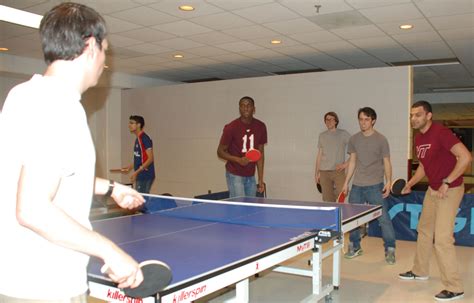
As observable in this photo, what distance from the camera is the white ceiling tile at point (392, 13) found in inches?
201

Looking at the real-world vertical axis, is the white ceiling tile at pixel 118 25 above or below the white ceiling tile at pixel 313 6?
above

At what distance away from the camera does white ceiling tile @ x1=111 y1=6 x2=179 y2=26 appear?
5338 millimetres

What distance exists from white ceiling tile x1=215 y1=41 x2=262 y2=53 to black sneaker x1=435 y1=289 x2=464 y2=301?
453cm

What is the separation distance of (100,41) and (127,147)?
32.7 ft

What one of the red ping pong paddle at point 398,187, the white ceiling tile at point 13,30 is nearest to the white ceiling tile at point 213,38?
the white ceiling tile at point 13,30

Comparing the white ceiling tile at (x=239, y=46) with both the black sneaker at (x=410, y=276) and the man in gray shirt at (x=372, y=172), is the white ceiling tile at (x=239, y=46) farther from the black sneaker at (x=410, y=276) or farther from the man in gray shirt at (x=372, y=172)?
the black sneaker at (x=410, y=276)

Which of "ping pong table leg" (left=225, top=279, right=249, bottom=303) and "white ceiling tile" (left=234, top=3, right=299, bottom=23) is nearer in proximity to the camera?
"ping pong table leg" (left=225, top=279, right=249, bottom=303)

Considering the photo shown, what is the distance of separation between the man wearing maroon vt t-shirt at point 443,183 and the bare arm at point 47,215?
343cm

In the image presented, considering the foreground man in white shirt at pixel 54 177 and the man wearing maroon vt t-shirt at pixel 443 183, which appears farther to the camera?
the man wearing maroon vt t-shirt at pixel 443 183

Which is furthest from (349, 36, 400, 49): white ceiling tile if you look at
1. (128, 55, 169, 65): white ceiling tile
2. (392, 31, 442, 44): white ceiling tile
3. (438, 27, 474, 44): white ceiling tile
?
(128, 55, 169, 65): white ceiling tile

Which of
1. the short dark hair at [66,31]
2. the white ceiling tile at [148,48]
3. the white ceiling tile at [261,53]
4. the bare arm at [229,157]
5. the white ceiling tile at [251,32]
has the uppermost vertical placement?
the white ceiling tile at [148,48]

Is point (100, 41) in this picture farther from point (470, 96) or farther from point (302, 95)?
point (470, 96)

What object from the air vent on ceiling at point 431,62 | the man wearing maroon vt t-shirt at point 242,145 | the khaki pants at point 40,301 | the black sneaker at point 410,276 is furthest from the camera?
the air vent on ceiling at point 431,62

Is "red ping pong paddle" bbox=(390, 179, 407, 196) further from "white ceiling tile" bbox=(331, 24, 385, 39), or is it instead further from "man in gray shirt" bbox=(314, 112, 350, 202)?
"white ceiling tile" bbox=(331, 24, 385, 39)
